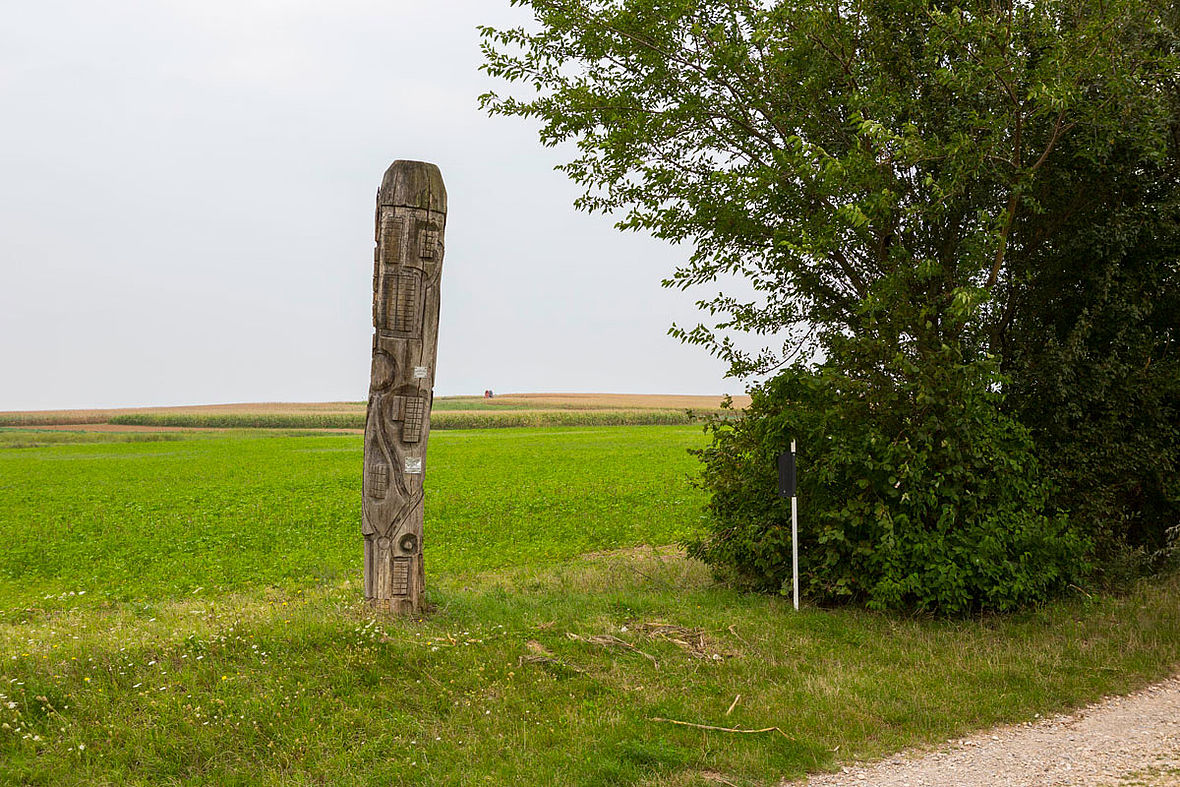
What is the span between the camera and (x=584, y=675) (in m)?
8.57

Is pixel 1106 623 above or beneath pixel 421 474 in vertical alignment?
beneath

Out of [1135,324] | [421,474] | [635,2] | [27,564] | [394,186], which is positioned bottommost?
[27,564]

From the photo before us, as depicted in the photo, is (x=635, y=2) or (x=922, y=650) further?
(x=635, y=2)

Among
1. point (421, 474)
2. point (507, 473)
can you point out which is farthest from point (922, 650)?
point (507, 473)

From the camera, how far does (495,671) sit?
27.9 feet

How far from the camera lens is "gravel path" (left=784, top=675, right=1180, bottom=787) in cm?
677

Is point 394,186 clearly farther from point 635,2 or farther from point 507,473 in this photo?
point 507,473

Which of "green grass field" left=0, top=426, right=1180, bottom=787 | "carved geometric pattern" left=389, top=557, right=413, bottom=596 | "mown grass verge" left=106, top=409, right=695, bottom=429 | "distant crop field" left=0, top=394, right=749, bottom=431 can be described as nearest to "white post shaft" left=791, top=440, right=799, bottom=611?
"green grass field" left=0, top=426, right=1180, bottom=787

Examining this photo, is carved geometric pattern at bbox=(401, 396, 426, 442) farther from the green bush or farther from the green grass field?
the green bush

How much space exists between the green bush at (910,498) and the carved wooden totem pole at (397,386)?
466cm

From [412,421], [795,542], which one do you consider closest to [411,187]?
[412,421]

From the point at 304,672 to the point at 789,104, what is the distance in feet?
31.8

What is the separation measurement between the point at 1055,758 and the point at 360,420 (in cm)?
7458

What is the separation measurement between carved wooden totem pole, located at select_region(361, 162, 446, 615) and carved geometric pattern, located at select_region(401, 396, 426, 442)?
0.01 metres
